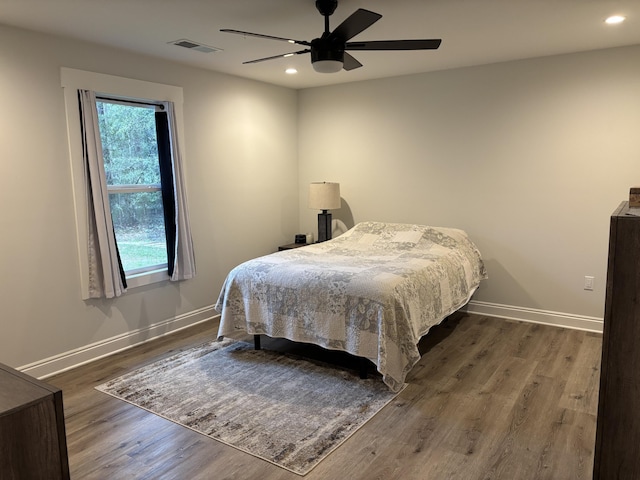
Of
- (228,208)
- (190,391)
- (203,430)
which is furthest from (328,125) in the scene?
(203,430)

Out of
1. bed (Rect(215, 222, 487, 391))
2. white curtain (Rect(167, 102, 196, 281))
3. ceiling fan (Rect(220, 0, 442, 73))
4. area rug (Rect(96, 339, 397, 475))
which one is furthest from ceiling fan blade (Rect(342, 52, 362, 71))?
area rug (Rect(96, 339, 397, 475))

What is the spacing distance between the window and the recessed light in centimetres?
349

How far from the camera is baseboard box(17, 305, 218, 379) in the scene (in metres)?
3.42

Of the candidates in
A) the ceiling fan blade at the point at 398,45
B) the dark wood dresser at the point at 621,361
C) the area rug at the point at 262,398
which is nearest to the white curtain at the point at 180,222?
the area rug at the point at 262,398

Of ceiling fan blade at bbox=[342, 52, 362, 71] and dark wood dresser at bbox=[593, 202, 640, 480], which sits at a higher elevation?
ceiling fan blade at bbox=[342, 52, 362, 71]

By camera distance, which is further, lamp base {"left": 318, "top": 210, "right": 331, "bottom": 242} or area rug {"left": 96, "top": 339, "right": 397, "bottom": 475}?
lamp base {"left": 318, "top": 210, "right": 331, "bottom": 242}

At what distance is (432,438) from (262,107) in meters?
3.90

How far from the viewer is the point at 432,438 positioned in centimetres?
257

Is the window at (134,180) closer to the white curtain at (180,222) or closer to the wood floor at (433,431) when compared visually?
the white curtain at (180,222)

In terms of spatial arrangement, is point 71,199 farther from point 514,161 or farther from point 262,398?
point 514,161

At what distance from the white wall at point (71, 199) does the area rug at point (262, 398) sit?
0.61 m

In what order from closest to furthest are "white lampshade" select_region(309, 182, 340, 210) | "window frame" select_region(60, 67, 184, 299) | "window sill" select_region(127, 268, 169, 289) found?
"window frame" select_region(60, 67, 184, 299)
"window sill" select_region(127, 268, 169, 289)
"white lampshade" select_region(309, 182, 340, 210)

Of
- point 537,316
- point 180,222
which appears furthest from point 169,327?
point 537,316

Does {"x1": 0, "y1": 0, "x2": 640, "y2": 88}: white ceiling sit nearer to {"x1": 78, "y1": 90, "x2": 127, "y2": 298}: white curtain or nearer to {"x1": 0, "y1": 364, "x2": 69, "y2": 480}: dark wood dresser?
{"x1": 78, "y1": 90, "x2": 127, "y2": 298}: white curtain
